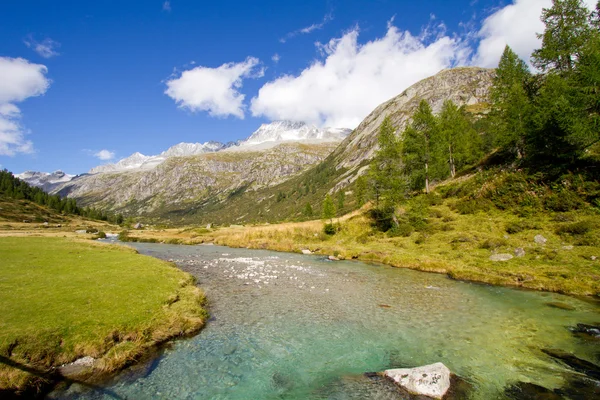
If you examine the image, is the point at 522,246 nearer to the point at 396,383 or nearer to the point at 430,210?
the point at 430,210

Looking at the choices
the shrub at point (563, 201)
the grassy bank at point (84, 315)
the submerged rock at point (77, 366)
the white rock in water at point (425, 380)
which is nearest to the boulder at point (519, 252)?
the shrub at point (563, 201)

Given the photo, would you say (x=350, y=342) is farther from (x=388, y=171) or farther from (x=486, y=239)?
(x=388, y=171)

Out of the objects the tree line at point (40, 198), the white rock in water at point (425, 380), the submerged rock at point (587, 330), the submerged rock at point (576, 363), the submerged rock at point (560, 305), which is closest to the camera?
the white rock in water at point (425, 380)

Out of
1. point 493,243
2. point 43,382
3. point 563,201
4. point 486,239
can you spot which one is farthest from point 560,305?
point 43,382

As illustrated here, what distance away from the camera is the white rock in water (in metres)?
10.5

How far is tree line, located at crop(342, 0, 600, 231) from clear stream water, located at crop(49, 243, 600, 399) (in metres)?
24.4

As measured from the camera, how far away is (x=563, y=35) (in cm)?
4125

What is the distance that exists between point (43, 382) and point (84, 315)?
15.0 feet

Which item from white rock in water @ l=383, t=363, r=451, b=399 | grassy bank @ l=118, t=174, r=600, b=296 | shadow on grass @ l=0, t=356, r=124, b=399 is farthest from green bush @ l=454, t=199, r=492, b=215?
shadow on grass @ l=0, t=356, r=124, b=399

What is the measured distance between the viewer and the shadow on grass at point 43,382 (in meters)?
9.80

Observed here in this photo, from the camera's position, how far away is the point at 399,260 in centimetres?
3575

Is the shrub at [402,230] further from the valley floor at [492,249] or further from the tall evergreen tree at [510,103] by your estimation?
the tall evergreen tree at [510,103]

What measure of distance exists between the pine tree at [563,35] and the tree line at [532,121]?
11cm

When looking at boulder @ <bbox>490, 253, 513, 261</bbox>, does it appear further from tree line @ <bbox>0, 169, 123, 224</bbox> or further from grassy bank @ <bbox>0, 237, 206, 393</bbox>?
tree line @ <bbox>0, 169, 123, 224</bbox>
